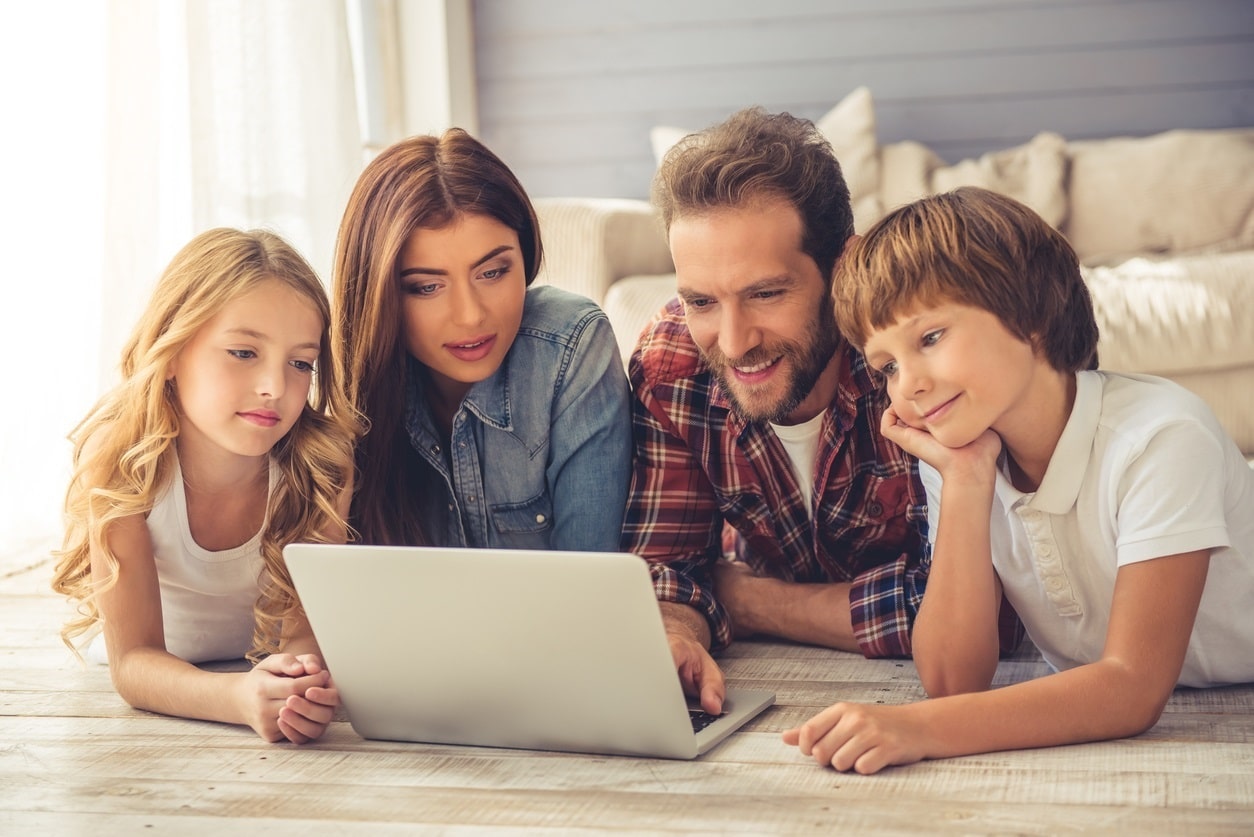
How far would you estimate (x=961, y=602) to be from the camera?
1426 mm

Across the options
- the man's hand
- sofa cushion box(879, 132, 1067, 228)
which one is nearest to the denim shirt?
the man's hand

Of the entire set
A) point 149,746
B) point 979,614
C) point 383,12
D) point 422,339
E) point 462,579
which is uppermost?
point 383,12

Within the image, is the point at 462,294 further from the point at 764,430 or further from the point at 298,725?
the point at 298,725

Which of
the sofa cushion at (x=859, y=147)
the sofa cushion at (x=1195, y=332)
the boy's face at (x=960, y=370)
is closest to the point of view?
the boy's face at (x=960, y=370)

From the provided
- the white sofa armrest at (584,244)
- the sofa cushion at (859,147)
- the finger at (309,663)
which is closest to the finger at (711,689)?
the finger at (309,663)

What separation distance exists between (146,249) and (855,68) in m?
2.29

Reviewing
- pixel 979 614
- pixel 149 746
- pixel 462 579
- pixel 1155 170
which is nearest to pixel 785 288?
pixel 979 614

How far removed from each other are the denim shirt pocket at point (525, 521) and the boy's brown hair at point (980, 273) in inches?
23.1

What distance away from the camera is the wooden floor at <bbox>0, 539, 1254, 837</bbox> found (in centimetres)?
113

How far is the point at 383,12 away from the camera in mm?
3855

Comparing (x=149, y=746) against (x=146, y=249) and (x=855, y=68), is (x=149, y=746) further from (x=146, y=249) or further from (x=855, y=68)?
(x=855, y=68)

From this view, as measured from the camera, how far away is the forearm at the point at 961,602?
140 centimetres

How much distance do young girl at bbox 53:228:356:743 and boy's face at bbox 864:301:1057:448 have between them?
0.74 metres

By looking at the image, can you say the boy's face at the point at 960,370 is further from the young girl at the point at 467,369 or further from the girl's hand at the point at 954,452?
the young girl at the point at 467,369
